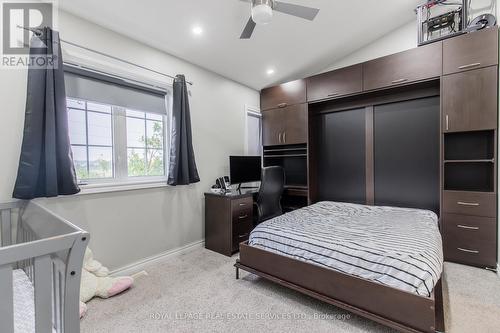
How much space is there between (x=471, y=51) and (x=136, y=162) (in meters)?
3.84

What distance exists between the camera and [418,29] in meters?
2.93

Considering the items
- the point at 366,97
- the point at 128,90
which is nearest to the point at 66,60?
the point at 128,90

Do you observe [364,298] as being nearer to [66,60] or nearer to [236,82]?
[66,60]

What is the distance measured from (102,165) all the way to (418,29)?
395 centimetres

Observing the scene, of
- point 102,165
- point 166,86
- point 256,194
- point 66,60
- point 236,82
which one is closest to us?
point 66,60

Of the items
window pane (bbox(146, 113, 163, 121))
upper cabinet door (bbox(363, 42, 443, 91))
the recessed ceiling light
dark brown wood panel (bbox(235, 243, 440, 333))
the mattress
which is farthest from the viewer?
window pane (bbox(146, 113, 163, 121))

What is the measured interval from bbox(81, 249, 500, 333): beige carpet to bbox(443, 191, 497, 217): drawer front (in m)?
0.61

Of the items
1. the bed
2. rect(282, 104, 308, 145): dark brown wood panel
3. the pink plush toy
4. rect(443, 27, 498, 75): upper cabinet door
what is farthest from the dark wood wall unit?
the pink plush toy

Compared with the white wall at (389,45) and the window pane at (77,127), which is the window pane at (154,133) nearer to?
the window pane at (77,127)

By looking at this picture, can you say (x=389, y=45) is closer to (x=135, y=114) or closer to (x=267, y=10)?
(x=267, y=10)

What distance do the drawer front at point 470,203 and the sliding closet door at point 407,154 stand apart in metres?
0.36

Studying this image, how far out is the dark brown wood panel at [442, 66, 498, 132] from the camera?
2473mm

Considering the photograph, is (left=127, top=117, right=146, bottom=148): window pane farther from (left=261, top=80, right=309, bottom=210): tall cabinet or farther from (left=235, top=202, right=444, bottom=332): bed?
(left=261, top=80, right=309, bottom=210): tall cabinet

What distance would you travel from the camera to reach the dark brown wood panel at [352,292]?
1.41 metres
